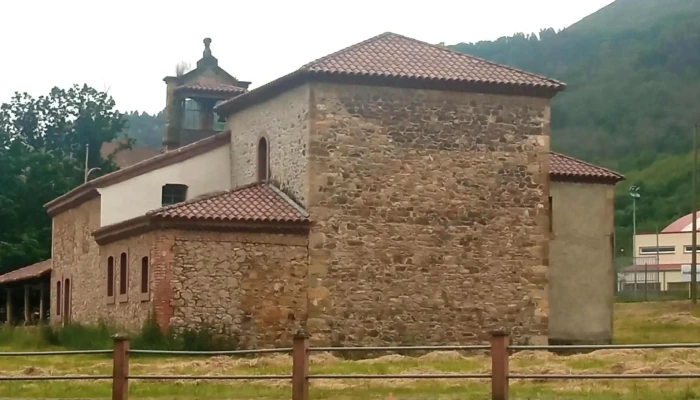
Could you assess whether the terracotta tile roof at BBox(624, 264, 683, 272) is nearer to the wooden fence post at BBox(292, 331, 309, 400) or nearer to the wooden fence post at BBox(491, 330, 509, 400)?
the wooden fence post at BBox(292, 331, 309, 400)

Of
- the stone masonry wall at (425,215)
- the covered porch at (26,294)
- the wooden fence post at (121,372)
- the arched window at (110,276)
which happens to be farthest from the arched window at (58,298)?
the wooden fence post at (121,372)

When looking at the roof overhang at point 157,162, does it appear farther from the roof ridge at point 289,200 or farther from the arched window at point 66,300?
the arched window at point 66,300

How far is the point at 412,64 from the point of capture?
3625cm

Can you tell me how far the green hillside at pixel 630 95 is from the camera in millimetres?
119875

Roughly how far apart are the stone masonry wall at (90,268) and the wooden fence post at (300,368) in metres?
15.4

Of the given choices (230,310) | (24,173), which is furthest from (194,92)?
(24,173)

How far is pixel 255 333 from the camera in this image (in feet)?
112

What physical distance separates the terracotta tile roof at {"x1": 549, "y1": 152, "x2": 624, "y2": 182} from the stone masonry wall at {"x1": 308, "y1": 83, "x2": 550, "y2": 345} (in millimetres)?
3106

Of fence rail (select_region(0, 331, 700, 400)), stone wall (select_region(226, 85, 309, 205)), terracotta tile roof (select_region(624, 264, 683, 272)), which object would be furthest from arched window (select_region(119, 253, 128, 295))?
terracotta tile roof (select_region(624, 264, 683, 272))

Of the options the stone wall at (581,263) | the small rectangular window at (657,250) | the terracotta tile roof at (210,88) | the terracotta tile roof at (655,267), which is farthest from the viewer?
the small rectangular window at (657,250)

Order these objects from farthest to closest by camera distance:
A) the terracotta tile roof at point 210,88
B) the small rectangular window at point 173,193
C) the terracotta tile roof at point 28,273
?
the terracotta tile roof at point 28,273
the terracotta tile roof at point 210,88
the small rectangular window at point 173,193

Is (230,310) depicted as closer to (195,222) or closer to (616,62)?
(195,222)

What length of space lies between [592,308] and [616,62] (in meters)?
121

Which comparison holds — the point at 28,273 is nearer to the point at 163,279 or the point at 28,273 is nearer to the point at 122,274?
the point at 122,274
